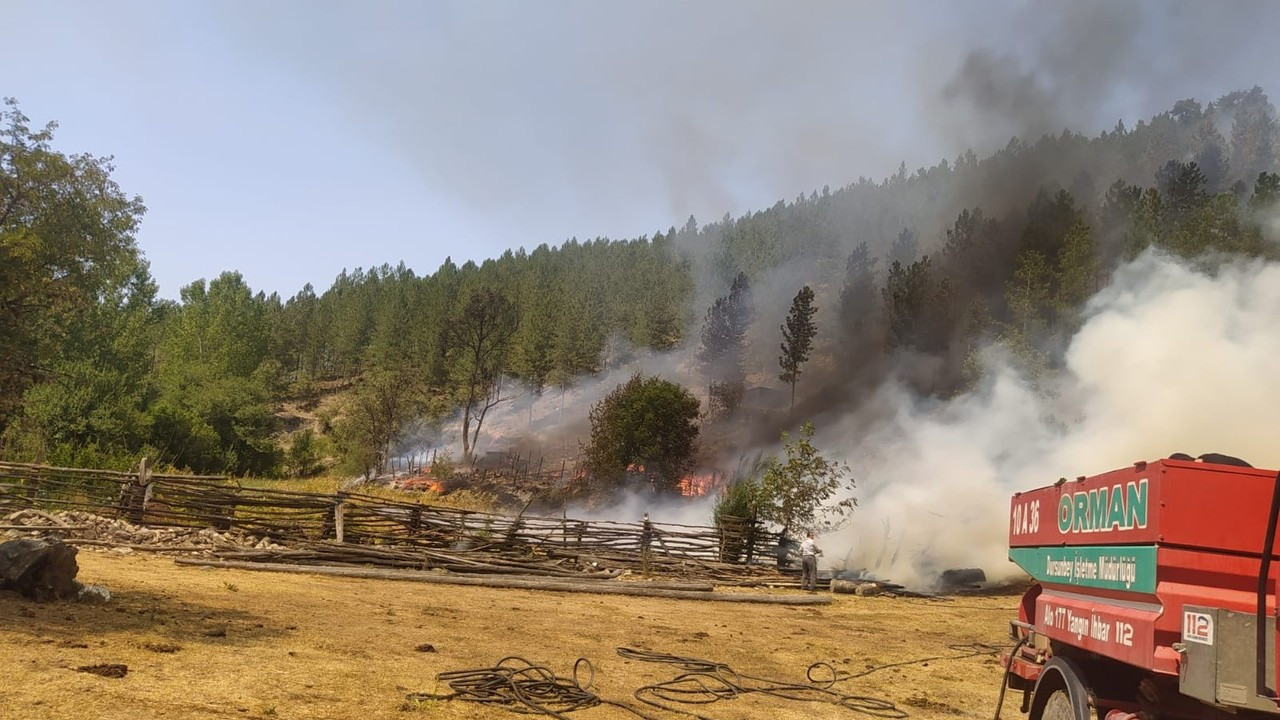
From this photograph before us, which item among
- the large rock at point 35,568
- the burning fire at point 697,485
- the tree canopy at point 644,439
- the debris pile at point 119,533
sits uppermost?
the tree canopy at point 644,439

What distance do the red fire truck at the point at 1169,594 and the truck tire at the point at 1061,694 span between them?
0.4 inches

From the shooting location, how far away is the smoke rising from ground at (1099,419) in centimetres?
1980

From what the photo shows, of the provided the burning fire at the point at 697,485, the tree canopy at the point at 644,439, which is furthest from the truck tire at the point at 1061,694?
the tree canopy at the point at 644,439

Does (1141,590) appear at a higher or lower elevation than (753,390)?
lower

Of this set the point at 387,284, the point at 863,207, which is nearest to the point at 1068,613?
the point at 387,284

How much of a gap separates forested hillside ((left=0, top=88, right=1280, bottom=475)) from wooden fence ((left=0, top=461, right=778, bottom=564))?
9.89 feet

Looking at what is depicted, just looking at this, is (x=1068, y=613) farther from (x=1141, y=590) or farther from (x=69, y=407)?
(x=69, y=407)

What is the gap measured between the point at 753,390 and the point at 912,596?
6066 centimetres

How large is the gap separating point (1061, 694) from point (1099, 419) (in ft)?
70.8

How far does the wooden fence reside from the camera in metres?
18.2

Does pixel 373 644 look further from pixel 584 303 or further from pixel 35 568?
pixel 584 303

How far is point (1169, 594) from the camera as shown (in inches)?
144

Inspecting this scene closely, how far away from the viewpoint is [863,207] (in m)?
146

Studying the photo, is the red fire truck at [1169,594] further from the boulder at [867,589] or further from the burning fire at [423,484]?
the burning fire at [423,484]
